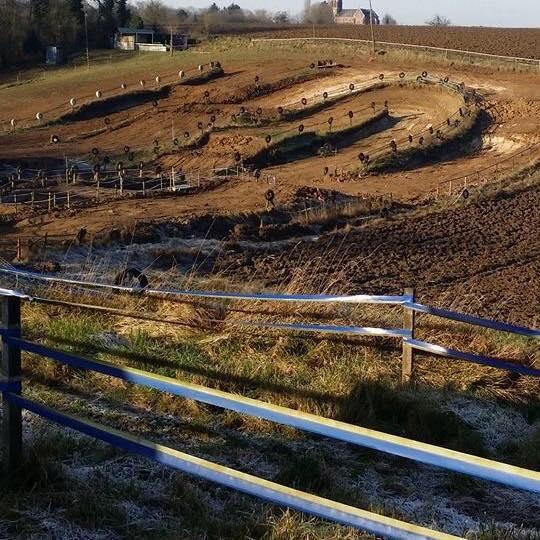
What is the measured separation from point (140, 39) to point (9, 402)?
83983 mm

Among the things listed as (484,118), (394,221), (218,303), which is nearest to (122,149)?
(484,118)

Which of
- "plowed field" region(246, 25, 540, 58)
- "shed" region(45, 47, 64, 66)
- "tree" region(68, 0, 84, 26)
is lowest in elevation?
"shed" region(45, 47, 64, 66)

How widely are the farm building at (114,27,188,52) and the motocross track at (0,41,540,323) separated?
1515 centimetres

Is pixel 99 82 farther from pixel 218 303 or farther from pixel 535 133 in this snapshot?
pixel 218 303

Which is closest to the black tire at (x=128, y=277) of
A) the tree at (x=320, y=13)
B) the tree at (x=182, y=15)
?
the tree at (x=182, y=15)

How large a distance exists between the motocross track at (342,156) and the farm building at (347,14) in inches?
3651

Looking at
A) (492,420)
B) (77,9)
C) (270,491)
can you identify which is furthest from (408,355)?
(77,9)

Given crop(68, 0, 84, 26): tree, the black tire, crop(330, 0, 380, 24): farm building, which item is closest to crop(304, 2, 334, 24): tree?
crop(330, 0, 380, 24): farm building

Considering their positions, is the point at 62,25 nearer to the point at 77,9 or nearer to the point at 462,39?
the point at 77,9

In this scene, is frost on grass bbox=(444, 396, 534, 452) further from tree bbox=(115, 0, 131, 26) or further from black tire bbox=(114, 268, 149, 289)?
tree bbox=(115, 0, 131, 26)

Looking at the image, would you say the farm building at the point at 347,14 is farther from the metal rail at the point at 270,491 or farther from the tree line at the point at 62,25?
the metal rail at the point at 270,491

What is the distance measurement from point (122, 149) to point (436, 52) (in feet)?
81.9

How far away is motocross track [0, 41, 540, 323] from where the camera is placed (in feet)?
61.9

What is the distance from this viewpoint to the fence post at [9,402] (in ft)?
13.9
